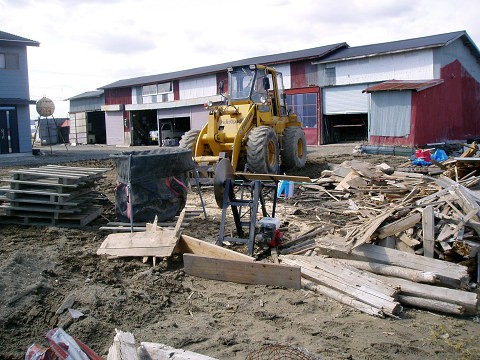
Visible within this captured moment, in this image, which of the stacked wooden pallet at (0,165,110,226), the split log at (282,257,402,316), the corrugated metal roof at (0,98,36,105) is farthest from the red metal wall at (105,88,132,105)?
the split log at (282,257,402,316)

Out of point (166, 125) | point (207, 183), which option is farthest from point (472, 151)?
point (166, 125)

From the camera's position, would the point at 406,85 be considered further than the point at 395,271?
Yes

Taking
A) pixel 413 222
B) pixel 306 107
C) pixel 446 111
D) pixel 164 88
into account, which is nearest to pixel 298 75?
pixel 306 107

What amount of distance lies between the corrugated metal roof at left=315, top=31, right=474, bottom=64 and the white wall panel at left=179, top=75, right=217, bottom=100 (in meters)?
8.99

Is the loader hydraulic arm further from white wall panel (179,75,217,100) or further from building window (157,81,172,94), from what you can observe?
building window (157,81,172,94)

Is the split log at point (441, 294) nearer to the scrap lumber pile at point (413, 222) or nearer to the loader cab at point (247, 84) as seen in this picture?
the scrap lumber pile at point (413, 222)

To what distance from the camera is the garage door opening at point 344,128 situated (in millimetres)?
28062

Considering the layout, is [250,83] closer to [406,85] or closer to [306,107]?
[406,85]

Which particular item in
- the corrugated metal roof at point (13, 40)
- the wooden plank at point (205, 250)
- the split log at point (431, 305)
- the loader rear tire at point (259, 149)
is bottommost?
the split log at point (431, 305)

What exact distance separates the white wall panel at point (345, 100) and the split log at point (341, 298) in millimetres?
20994

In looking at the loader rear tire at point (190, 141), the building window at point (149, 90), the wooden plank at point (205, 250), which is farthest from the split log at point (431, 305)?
the building window at point (149, 90)

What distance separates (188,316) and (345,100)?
75.8 feet

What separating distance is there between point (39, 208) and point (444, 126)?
820 inches

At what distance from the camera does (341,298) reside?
5309 millimetres
